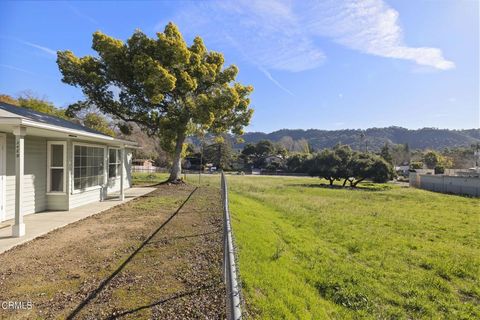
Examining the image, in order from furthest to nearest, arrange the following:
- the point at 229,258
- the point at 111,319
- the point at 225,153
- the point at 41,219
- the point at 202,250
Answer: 1. the point at 225,153
2. the point at 41,219
3. the point at 202,250
4. the point at 111,319
5. the point at 229,258

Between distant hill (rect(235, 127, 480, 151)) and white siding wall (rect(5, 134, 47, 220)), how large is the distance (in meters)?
146

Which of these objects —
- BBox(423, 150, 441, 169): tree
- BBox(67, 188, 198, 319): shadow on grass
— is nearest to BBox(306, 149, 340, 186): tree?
BBox(67, 188, 198, 319): shadow on grass

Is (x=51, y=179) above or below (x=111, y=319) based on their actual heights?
above

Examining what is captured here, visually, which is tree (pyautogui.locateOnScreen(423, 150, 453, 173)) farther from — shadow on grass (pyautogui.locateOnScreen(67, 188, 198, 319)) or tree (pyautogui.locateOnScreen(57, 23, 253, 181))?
A: shadow on grass (pyautogui.locateOnScreen(67, 188, 198, 319))

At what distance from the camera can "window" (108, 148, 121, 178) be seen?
14.5 meters

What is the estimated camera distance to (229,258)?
2.85m

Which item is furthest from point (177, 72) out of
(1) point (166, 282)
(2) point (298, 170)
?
(2) point (298, 170)

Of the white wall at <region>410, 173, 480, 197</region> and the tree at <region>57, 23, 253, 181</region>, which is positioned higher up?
the tree at <region>57, 23, 253, 181</region>

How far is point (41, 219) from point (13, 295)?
497cm

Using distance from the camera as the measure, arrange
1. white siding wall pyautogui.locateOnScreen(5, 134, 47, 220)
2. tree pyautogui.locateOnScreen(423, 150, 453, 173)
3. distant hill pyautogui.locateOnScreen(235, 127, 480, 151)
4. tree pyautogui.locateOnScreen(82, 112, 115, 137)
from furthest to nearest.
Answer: distant hill pyautogui.locateOnScreen(235, 127, 480, 151)
tree pyautogui.locateOnScreen(423, 150, 453, 173)
tree pyautogui.locateOnScreen(82, 112, 115, 137)
white siding wall pyautogui.locateOnScreen(5, 134, 47, 220)

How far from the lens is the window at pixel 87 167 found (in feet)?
33.7

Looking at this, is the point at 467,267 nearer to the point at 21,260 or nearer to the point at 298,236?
the point at 298,236

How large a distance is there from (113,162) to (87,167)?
3.86m

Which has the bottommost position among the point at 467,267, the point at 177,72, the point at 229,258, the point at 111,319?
the point at 467,267
